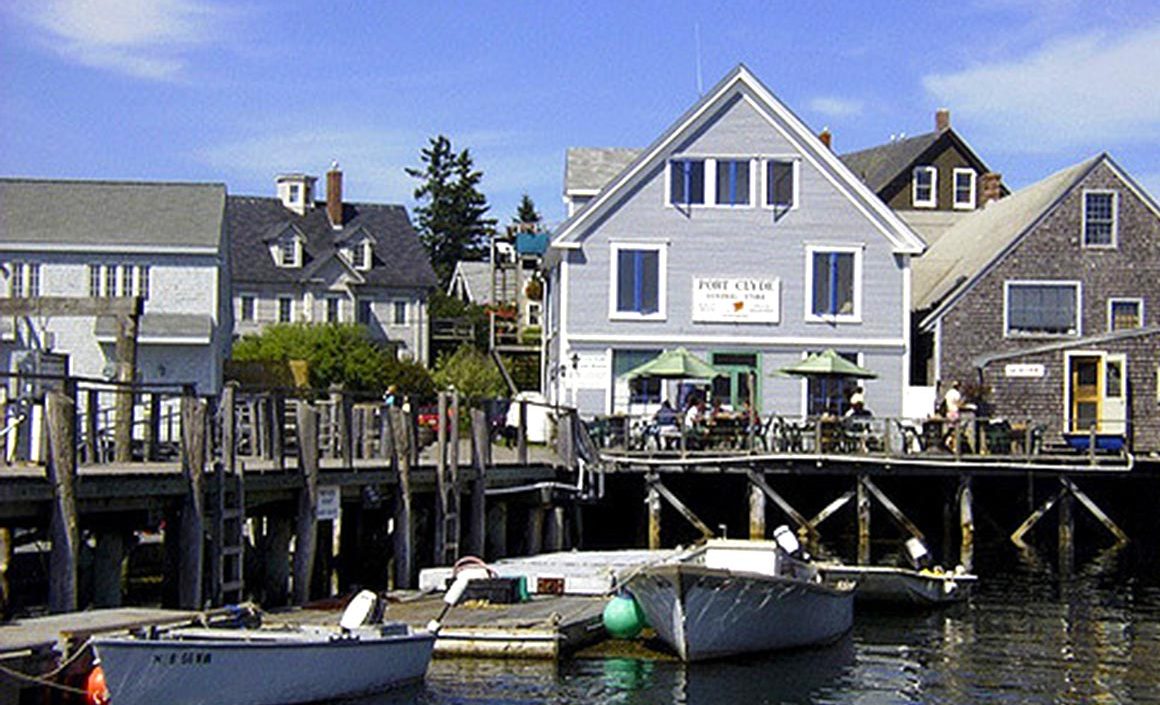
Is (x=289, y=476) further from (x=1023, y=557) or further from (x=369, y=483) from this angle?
(x=1023, y=557)

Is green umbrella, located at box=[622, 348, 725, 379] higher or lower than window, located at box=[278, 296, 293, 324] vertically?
lower

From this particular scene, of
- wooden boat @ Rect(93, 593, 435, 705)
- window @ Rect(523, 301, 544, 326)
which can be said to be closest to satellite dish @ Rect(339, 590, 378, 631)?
wooden boat @ Rect(93, 593, 435, 705)

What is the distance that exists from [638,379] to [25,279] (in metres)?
21.6

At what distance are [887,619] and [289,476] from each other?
1018cm

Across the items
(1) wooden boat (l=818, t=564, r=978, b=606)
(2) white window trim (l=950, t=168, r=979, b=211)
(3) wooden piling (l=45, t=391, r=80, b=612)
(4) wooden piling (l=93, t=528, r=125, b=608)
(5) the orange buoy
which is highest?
(2) white window trim (l=950, t=168, r=979, b=211)

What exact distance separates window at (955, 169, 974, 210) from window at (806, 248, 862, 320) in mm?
23493

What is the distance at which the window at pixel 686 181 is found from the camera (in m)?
42.4

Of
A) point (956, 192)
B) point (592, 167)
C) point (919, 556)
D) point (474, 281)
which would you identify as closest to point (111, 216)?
point (592, 167)

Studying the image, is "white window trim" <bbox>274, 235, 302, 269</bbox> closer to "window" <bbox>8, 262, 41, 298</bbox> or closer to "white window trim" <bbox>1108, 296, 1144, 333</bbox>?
"window" <bbox>8, 262, 41, 298</bbox>

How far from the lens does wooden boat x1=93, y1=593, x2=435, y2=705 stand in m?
15.4

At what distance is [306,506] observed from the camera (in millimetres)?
23000

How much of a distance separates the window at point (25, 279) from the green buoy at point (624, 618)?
35.2m

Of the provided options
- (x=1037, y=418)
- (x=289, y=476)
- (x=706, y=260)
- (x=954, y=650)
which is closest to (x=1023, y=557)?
(x=1037, y=418)

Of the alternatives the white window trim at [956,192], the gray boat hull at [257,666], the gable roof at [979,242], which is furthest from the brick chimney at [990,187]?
the gray boat hull at [257,666]
